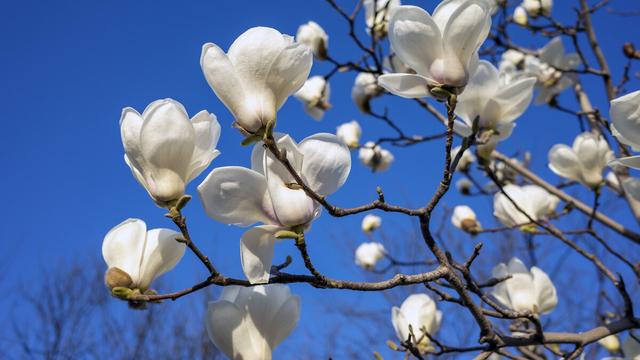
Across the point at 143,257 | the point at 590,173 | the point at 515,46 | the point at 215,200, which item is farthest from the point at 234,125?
the point at 515,46

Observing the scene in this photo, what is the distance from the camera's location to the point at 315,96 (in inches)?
117

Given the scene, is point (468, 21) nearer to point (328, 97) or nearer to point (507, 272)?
point (507, 272)

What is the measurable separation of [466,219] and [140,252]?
2.16 m

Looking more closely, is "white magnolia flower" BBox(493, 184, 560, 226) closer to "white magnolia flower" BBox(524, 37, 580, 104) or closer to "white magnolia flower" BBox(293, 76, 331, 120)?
"white magnolia flower" BBox(524, 37, 580, 104)

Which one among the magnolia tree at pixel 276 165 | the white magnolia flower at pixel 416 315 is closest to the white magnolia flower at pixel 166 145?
the magnolia tree at pixel 276 165

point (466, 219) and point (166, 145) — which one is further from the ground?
point (466, 219)

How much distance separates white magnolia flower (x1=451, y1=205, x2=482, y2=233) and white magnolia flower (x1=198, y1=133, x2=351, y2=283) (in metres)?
2.08

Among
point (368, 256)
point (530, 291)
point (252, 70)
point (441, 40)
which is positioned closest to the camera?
point (252, 70)

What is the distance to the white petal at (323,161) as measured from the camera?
85 centimetres

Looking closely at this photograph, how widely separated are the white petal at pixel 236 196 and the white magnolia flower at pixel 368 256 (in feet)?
11.2

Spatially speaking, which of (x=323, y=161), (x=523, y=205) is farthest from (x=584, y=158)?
(x=323, y=161)

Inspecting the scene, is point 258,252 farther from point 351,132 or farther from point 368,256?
point 368,256

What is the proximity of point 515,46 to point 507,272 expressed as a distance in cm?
153

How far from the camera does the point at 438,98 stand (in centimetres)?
96
